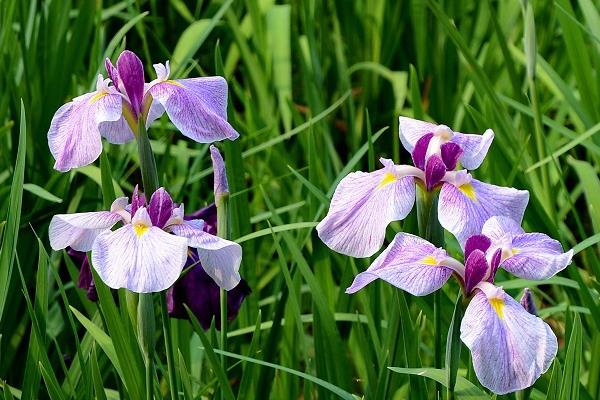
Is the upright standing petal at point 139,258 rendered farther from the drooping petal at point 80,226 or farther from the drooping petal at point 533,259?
the drooping petal at point 533,259

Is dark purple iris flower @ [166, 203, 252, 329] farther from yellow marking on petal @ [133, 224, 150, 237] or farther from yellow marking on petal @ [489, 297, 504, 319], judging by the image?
yellow marking on petal @ [489, 297, 504, 319]

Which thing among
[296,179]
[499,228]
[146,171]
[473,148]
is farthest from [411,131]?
[296,179]

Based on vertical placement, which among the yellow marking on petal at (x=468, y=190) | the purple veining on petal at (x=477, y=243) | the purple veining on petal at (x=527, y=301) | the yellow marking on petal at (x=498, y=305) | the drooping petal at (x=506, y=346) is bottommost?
the purple veining on petal at (x=527, y=301)

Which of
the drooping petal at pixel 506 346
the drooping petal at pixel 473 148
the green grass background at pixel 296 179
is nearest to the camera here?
the drooping petal at pixel 506 346

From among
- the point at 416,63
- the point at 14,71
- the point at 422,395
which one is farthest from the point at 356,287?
the point at 416,63

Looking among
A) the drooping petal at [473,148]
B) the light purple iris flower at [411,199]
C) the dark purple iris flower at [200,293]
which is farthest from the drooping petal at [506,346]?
the dark purple iris flower at [200,293]

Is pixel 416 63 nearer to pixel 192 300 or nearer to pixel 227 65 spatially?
pixel 227 65
